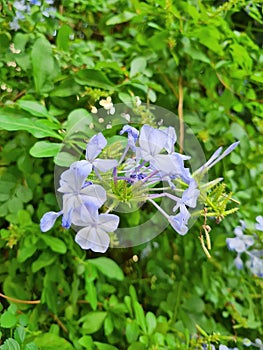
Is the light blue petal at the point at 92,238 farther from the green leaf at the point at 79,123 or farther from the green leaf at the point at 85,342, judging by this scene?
the green leaf at the point at 85,342

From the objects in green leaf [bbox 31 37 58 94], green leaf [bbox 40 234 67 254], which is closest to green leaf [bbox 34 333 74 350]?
green leaf [bbox 40 234 67 254]

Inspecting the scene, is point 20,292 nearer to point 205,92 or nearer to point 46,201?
point 46,201

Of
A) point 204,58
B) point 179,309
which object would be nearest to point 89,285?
point 179,309

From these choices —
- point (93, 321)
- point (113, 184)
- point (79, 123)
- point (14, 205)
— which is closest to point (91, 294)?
point (93, 321)

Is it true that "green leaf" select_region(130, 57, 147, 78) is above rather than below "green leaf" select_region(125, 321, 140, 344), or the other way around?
above

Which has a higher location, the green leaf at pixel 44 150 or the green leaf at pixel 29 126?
the green leaf at pixel 29 126

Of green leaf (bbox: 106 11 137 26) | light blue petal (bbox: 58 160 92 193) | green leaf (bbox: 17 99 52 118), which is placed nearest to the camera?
light blue petal (bbox: 58 160 92 193)

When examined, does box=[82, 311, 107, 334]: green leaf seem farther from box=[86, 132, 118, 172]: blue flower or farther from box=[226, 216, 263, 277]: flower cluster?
box=[86, 132, 118, 172]: blue flower

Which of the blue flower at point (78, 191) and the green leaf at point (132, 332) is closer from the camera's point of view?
the blue flower at point (78, 191)

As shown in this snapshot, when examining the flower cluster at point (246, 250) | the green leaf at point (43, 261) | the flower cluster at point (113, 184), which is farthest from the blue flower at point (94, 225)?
the flower cluster at point (246, 250)
